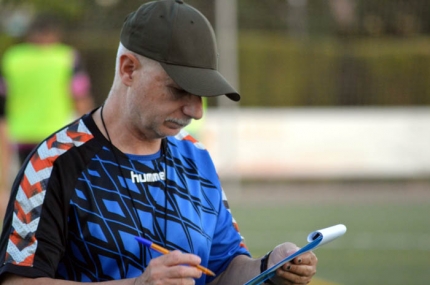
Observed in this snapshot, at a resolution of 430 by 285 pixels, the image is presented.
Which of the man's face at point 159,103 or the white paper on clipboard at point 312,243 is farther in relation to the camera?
the man's face at point 159,103

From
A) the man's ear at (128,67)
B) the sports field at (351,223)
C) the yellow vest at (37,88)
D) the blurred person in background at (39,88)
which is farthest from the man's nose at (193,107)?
the yellow vest at (37,88)

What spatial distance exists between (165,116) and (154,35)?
27 cm

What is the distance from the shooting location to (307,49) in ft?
50.5

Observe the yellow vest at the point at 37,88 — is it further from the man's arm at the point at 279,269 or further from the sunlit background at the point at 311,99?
the man's arm at the point at 279,269

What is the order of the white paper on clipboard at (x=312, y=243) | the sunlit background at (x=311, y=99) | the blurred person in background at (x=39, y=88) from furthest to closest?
the sunlit background at (x=311, y=99)
the blurred person in background at (x=39, y=88)
the white paper on clipboard at (x=312, y=243)

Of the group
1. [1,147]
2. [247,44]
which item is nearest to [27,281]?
[1,147]

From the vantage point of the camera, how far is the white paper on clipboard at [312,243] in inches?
113

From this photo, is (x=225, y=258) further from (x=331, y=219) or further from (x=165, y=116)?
(x=331, y=219)

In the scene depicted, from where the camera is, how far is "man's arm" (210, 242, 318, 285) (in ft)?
10.0

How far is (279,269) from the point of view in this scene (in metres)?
3.07

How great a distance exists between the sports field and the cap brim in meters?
4.16

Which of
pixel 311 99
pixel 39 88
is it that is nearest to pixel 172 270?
pixel 39 88

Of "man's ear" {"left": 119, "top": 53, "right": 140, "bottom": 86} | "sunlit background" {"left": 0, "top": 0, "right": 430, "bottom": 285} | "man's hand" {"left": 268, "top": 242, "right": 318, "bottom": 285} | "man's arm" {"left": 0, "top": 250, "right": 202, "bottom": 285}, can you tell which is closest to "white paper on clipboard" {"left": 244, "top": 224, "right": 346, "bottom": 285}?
"man's hand" {"left": 268, "top": 242, "right": 318, "bottom": 285}

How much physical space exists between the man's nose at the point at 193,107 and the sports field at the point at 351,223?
410 cm
